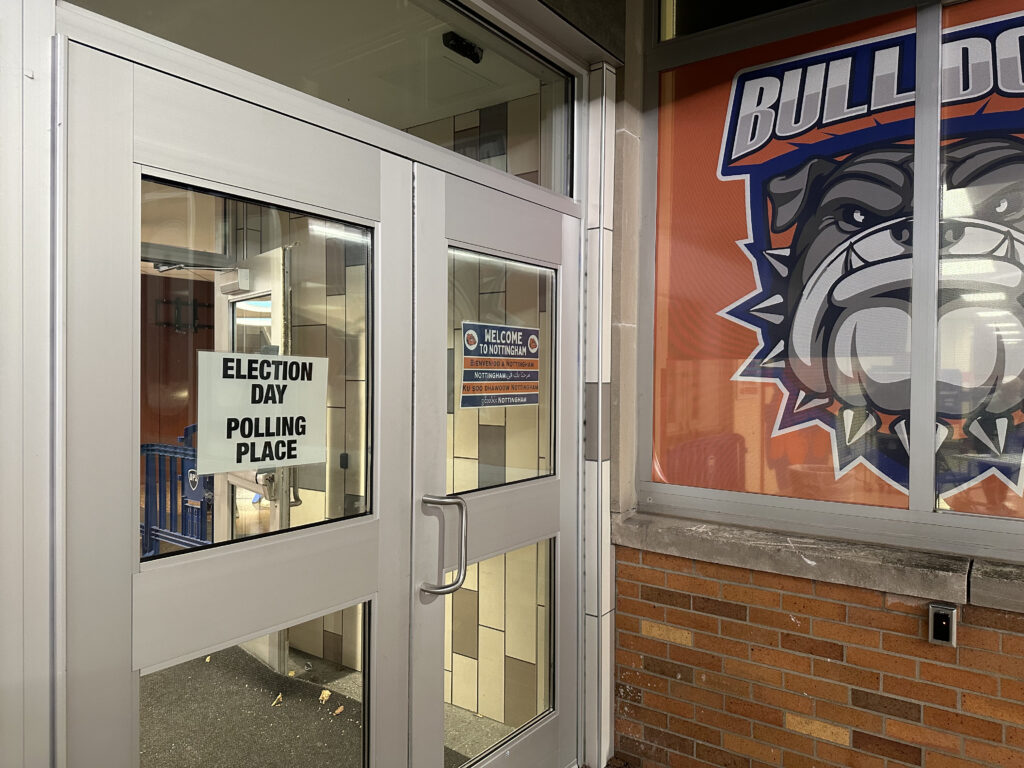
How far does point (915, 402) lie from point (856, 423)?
175 mm

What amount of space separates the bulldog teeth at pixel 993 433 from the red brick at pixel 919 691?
682 millimetres

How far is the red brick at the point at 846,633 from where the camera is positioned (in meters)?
1.98

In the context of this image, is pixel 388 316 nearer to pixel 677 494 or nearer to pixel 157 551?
pixel 157 551

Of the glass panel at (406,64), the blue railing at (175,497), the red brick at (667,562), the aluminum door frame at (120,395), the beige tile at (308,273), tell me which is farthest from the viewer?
the red brick at (667,562)

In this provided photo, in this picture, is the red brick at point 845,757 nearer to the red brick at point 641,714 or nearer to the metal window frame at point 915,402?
the red brick at point 641,714

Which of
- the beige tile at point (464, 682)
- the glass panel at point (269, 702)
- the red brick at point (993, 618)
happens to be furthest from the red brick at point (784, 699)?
the glass panel at point (269, 702)

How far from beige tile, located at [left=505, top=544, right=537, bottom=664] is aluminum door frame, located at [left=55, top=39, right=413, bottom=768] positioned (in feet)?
2.63

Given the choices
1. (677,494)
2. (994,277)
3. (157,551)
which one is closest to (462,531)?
(157,551)

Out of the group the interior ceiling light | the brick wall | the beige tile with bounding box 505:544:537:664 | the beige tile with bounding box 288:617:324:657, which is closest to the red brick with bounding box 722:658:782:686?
the brick wall

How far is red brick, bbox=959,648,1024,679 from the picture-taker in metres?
1.79

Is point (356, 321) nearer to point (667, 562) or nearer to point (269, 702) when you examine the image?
point (269, 702)

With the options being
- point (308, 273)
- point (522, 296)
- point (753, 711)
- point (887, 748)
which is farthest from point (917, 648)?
point (308, 273)

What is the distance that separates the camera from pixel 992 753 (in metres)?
1.82

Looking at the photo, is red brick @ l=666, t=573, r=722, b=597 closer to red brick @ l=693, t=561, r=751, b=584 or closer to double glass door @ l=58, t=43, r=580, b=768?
red brick @ l=693, t=561, r=751, b=584
